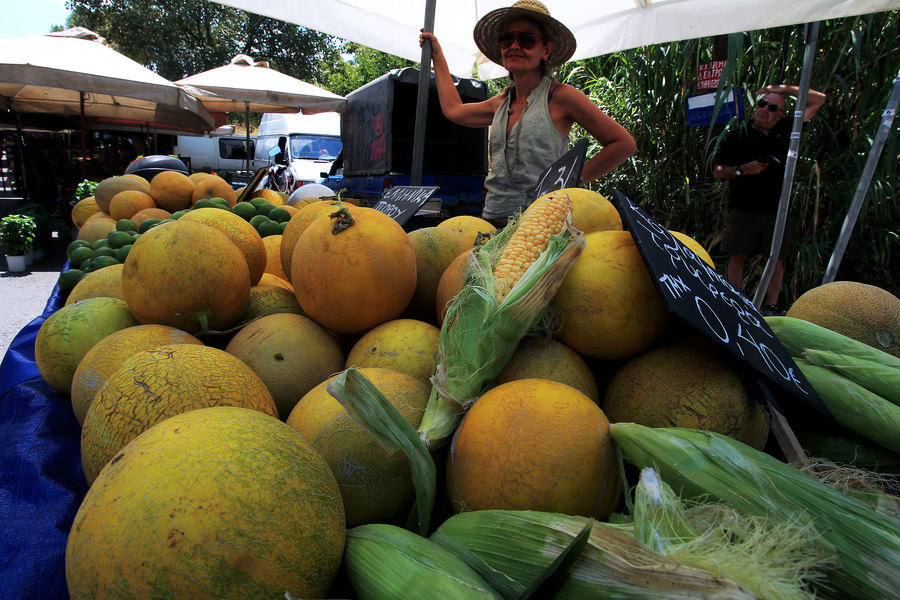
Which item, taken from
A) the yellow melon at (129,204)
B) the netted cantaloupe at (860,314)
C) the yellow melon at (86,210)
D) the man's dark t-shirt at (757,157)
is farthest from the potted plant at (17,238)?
the netted cantaloupe at (860,314)

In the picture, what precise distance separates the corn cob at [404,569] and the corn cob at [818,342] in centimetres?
120

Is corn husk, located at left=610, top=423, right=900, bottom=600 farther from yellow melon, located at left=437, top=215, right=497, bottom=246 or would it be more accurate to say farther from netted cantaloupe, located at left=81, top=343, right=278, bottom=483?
yellow melon, located at left=437, top=215, right=497, bottom=246

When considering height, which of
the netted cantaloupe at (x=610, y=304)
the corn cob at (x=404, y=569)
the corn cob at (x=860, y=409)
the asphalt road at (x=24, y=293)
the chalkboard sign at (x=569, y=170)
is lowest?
the asphalt road at (x=24, y=293)

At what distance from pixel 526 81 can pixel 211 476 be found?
319 cm

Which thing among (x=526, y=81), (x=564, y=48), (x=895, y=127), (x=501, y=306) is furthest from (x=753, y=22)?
(x=501, y=306)

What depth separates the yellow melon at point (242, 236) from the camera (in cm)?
205

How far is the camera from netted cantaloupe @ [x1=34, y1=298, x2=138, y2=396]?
174cm

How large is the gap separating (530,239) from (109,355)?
4.30 ft

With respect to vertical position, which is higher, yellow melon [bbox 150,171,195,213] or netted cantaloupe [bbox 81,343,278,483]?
yellow melon [bbox 150,171,195,213]

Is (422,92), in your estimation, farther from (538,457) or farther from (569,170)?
(538,457)

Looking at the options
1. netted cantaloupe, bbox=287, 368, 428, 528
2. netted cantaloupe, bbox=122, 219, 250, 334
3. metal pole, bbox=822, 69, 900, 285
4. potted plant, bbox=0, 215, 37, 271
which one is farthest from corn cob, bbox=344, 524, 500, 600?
potted plant, bbox=0, 215, 37, 271

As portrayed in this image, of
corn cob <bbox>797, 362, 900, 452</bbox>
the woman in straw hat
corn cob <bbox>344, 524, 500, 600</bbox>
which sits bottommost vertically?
corn cob <bbox>344, 524, 500, 600</bbox>

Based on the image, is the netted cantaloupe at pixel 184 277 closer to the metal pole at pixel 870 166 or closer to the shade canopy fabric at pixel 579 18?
the shade canopy fabric at pixel 579 18

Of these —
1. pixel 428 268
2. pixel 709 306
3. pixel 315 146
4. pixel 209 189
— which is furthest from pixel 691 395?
pixel 315 146
